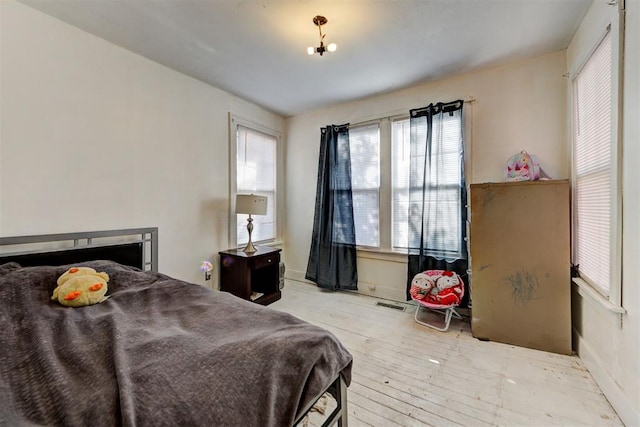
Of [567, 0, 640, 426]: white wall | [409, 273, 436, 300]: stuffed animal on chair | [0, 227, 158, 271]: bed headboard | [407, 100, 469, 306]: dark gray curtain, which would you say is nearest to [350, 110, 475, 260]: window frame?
[407, 100, 469, 306]: dark gray curtain

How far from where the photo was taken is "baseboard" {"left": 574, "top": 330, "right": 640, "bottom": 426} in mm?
1367

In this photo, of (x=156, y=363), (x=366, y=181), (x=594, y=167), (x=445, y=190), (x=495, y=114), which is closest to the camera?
(x=156, y=363)

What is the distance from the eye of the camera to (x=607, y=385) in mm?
1598

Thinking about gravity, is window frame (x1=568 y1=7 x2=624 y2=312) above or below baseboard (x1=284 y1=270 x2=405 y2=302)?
above

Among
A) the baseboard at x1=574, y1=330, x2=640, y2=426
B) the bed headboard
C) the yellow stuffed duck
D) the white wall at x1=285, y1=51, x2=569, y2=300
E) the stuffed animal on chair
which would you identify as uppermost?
the white wall at x1=285, y1=51, x2=569, y2=300

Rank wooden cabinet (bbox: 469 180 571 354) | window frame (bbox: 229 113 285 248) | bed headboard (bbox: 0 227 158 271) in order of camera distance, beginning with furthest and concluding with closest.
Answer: window frame (bbox: 229 113 285 248)
wooden cabinet (bbox: 469 180 571 354)
bed headboard (bbox: 0 227 158 271)

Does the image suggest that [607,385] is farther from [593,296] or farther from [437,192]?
[437,192]

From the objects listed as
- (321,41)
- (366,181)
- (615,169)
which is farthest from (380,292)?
(321,41)

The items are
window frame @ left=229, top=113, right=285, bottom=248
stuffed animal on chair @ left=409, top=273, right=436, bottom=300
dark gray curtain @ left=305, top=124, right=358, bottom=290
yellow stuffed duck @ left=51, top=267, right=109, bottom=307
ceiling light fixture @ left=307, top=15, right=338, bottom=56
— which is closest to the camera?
yellow stuffed duck @ left=51, top=267, right=109, bottom=307

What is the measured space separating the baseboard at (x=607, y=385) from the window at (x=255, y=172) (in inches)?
133

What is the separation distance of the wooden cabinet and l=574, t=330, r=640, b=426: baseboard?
0.37ft

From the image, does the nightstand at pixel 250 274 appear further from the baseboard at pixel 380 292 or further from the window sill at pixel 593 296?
the window sill at pixel 593 296

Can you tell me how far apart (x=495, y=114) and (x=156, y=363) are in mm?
3323

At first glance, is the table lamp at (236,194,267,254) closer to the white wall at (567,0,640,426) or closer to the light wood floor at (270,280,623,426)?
the light wood floor at (270,280,623,426)
